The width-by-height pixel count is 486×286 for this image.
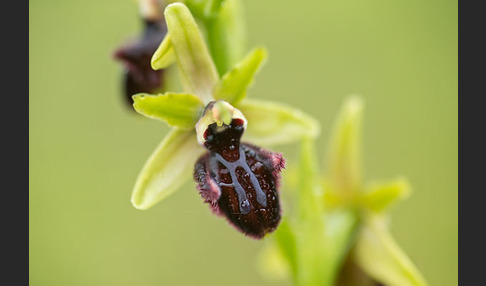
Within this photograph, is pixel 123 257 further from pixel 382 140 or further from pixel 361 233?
pixel 361 233

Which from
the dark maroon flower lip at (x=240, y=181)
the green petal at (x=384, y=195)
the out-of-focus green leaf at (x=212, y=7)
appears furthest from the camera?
the green petal at (x=384, y=195)

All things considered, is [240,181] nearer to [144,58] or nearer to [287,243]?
[287,243]

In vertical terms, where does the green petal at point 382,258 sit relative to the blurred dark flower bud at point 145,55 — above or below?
below

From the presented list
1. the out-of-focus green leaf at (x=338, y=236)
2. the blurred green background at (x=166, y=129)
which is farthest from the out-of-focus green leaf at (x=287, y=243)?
the blurred green background at (x=166, y=129)

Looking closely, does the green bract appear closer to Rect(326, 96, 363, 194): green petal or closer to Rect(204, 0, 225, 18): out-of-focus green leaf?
Rect(204, 0, 225, 18): out-of-focus green leaf

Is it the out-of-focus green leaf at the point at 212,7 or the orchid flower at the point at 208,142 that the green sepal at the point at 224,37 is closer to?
the out-of-focus green leaf at the point at 212,7

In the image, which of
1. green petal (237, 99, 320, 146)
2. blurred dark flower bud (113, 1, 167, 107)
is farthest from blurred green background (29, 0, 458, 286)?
green petal (237, 99, 320, 146)

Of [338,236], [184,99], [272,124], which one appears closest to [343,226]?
[338,236]
